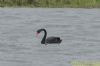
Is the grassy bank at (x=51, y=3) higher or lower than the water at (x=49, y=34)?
lower

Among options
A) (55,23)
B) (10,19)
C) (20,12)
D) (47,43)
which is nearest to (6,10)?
(20,12)

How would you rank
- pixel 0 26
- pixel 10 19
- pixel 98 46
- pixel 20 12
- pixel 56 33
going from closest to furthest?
pixel 98 46, pixel 56 33, pixel 0 26, pixel 10 19, pixel 20 12

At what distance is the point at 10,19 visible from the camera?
101ft

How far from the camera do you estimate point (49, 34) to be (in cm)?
2469

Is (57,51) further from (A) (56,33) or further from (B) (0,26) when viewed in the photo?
(B) (0,26)

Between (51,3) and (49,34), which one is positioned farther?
(51,3)

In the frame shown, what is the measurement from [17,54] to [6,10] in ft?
51.8

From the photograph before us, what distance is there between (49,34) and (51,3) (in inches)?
530

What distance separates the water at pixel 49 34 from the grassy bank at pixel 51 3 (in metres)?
1.97

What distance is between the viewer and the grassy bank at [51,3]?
37500 millimetres

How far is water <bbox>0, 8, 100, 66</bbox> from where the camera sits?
18.1 m

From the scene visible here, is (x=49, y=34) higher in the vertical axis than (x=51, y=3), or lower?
higher

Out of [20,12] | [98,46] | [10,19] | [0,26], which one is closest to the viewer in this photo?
[98,46]

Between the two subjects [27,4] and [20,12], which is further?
A: [27,4]
